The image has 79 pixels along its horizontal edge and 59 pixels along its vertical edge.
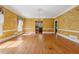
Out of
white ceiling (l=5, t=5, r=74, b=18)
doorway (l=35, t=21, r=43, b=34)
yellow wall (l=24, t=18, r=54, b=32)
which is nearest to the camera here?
white ceiling (l=5, t=5, r=74, b=18)

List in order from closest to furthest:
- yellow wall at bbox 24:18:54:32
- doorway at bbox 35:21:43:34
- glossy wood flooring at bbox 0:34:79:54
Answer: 1. glossy wood flooring at bbox 0:34:79:54
2. yellow wall at bbox 24:18:54:32
3. doorway at bbox 35:21:43:34

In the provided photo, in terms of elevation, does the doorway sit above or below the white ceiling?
below

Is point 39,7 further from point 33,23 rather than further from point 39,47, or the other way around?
point 33,23

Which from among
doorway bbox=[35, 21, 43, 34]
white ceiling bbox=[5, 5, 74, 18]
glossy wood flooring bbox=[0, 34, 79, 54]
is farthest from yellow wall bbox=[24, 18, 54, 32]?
glossy wood flooring bbox=[0, 34, 79, 54]

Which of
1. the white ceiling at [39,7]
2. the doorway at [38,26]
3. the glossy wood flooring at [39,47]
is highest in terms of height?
the white ceiling at [39,7]

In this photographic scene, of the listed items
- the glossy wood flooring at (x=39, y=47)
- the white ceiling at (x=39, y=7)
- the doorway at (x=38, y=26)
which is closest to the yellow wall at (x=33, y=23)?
the doorway at (x=38, y=26)

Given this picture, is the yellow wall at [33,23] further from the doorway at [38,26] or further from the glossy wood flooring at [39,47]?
the glossy wood flooring at [39,47]

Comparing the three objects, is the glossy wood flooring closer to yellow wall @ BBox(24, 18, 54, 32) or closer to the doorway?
yellow wall @ BBox(24, 18, 54, 32)

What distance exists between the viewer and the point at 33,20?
55.9 ft

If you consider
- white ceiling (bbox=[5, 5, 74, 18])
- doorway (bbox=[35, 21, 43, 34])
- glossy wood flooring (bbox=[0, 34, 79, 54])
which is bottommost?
glossy wood flooring (bbox=[0, 34, 79, 54])

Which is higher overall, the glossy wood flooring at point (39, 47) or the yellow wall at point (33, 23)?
the yellow wall at point (33, 23)

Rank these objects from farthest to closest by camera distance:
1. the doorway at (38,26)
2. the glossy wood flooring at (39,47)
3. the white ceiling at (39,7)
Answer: the doorway at (38,26) → the white ceiling at (39,7) → the glossy wood flooring at (39,47)

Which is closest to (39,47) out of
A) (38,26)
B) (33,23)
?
(33,23)
